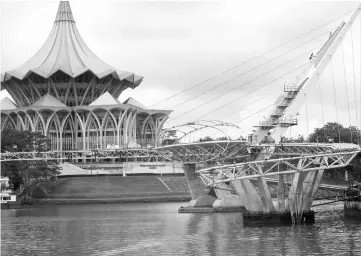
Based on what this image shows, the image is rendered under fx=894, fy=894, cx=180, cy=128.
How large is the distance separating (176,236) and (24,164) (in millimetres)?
71070

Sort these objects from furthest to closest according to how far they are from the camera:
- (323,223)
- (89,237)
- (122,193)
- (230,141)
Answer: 1. (122,193)
2. (230,141)
3. (323,223)
4. (89,237)

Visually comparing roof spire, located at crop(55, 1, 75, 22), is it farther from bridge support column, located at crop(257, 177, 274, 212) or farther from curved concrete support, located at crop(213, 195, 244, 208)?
bridge support column, located at crop(257, 177, 274, 212)

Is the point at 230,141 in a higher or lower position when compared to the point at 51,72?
lower

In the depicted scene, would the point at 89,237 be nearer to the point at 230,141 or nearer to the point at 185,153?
the point at 230,141

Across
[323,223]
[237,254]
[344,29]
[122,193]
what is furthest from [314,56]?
[122,193]

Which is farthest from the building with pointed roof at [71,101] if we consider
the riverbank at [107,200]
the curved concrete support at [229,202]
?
the curved concrete support at [229,202]

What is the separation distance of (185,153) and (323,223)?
2528cm

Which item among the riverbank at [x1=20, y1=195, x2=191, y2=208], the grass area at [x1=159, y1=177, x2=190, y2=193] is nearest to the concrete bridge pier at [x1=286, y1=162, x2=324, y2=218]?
the riverbank at [x1=20, y1=195, x2=191, y2=208]

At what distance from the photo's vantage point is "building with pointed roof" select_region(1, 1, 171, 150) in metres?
184

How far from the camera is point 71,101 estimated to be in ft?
632

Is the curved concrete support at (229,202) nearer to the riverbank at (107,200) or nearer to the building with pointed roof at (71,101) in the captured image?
the riverbank at (107,200)

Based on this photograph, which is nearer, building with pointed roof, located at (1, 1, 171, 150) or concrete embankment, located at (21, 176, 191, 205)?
concrete embankment, located at (21, 176, 191, 205)

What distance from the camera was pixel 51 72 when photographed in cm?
18225

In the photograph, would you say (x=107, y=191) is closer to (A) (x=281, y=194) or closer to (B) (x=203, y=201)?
(B) (x=203, y=201)
